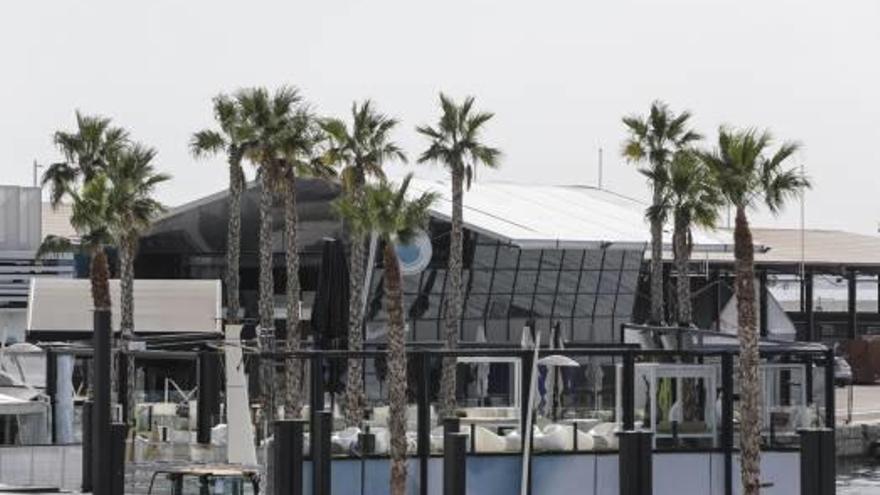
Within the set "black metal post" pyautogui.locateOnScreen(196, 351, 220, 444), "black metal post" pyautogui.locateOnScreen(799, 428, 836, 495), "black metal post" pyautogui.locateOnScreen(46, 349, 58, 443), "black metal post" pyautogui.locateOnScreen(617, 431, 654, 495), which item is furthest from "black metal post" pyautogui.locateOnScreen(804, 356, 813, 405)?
"black metal post" pyautogui.locateOnScreen(46, 349, 58, 443)

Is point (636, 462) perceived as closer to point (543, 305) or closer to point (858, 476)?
point (858, 476)

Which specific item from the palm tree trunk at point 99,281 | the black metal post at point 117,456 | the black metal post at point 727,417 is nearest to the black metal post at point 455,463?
the black metal post at point 727,417

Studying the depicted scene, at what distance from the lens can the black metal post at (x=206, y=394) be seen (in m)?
46.9

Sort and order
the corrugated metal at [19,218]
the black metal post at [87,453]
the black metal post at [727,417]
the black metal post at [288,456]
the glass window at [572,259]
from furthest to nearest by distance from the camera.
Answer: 1. the glass window at [572,259]
2. the corrugated metal at [19,218]
3. the black metal post at [727,417]
4. the black metal post at [87,453]
5. the black metal post at [288,456]

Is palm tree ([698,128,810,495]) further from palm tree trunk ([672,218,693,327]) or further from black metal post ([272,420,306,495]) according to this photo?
palm tree trunk ([672,218,693,327])

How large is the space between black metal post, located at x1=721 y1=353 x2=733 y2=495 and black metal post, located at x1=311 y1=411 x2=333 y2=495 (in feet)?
25.0

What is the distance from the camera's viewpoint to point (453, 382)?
47.0 meters

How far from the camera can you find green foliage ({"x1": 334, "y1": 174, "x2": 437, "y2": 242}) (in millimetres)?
42875

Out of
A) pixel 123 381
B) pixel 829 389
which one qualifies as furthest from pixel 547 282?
pixel 829 389

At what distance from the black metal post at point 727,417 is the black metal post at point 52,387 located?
16.8 metres

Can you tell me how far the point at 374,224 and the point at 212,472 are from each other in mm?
8269

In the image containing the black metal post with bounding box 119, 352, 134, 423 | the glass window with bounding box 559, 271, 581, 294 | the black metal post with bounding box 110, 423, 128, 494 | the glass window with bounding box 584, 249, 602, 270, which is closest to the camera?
the black metal post with bounding box 110, 423, 128, 494

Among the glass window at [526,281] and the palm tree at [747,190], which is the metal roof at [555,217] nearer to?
the glass window at [526,281]

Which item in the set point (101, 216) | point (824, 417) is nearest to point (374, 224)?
point (824, 417)
